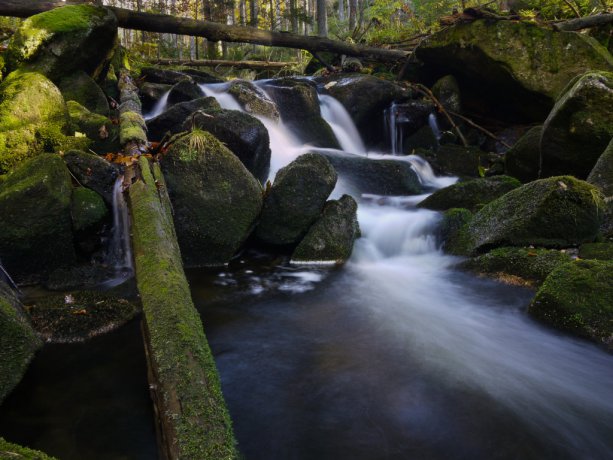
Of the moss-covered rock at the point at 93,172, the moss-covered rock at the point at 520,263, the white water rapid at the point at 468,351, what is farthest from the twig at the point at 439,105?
the moss-covered rock at the point at 93,172

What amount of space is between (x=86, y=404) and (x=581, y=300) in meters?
4.42

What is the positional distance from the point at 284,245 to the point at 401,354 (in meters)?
3.07

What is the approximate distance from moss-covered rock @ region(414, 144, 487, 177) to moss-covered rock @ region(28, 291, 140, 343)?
31.5 feet

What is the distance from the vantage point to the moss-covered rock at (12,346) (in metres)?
3.09

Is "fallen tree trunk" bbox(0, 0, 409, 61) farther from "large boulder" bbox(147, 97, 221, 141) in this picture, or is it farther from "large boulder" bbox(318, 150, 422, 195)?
"large boulder" bbox(318, 150, 422, 195)

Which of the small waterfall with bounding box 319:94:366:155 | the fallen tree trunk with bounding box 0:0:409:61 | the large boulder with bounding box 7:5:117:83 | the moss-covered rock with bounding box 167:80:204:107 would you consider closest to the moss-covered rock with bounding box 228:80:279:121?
the moss-covered rock with bounding box 167:80:204:107

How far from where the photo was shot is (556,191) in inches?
215

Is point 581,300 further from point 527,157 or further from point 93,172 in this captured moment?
point 93,172

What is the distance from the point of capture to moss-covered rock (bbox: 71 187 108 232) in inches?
216

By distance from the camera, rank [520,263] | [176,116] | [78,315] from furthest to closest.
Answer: [176,116], [520,263], [78,315]

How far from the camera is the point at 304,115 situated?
39.5ft

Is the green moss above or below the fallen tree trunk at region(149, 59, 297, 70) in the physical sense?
below

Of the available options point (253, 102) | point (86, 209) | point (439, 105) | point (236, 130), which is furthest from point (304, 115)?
point (86, 209)

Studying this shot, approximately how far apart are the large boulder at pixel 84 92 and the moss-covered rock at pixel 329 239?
17.8ft
